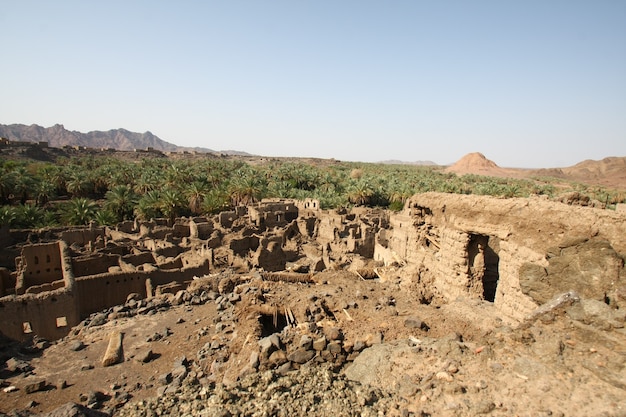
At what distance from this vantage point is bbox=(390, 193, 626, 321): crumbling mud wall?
6.23 meters

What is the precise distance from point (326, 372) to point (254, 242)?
16.2 metres

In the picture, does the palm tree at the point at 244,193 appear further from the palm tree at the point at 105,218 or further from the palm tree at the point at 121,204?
the palm tree at the point at 105,218

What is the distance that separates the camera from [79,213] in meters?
32.4

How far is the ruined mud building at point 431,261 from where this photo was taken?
6480 millimetres

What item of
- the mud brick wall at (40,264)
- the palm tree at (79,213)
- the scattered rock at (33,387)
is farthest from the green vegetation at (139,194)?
the scattered rock at (33,387)

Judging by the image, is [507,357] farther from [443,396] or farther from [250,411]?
[250,411]

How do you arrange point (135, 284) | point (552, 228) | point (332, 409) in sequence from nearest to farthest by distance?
point (332, 409) → point (552, 228) → point (135, 284)

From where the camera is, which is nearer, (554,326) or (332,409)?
(332,409)

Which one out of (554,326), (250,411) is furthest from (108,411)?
(554,326)

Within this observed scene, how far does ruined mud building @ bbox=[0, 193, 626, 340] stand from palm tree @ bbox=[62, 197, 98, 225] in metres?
12.6

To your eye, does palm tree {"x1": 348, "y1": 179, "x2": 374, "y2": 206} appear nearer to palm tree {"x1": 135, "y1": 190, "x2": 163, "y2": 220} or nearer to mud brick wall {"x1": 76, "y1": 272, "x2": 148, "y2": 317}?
palm tree {"x1": 135, "y1": 190, "x2": 163, "y2": 220}

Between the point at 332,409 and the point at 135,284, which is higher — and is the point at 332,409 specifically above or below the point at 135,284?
above

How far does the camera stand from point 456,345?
575 cm

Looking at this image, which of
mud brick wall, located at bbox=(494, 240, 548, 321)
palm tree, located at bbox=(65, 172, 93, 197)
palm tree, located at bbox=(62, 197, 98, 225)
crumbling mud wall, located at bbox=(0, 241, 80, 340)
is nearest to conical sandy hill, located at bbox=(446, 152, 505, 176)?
palm tree, located at bbox=(65, 172, 93, 197)
